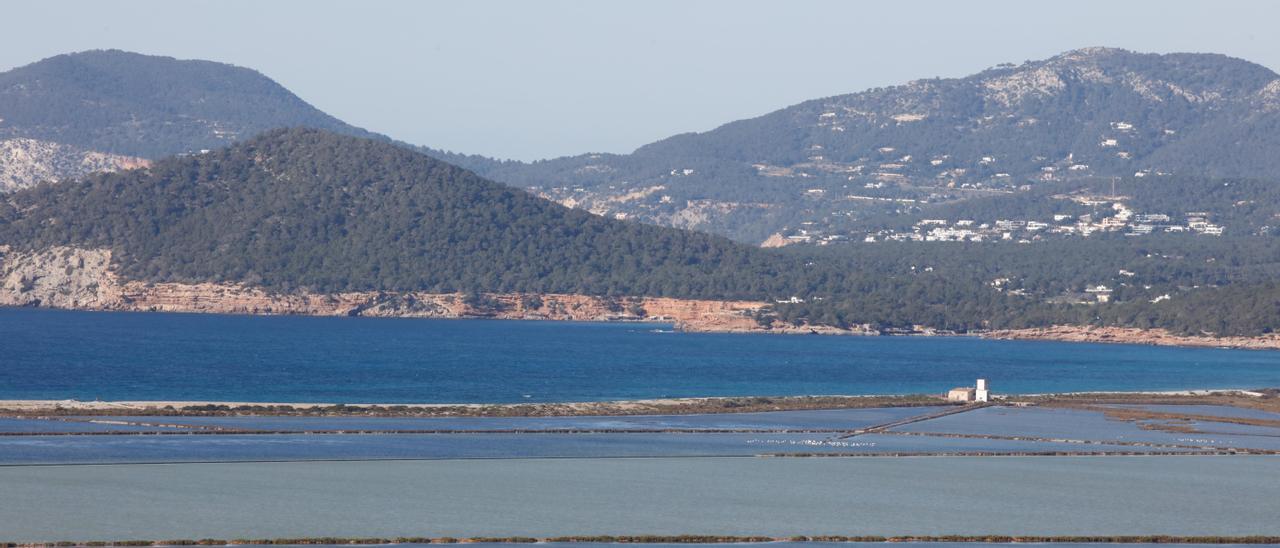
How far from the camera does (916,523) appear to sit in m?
38.1

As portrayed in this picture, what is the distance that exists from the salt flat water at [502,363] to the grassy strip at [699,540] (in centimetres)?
3661

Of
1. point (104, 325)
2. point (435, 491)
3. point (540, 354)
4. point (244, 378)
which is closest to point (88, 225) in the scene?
point (104, 325)

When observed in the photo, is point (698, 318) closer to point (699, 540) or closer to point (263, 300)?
point (263, 300)

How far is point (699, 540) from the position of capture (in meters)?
35.2

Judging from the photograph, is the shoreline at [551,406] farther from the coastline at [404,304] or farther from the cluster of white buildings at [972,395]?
the coastline at [404,304]

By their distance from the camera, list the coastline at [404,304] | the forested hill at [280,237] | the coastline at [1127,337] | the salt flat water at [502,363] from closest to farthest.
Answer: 1. the salt flat water at [502,363]
2. the coastline at [1127,337]
3. the coastline at [404,304]
4. the forested hill at [280,237]

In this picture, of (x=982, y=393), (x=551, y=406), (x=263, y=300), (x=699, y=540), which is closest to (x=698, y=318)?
(x=263, y=300)

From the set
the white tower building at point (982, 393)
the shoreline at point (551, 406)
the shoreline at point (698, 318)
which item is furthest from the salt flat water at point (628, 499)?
the shoreline at point (698, 318)

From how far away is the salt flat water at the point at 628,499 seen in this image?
36.0 metres

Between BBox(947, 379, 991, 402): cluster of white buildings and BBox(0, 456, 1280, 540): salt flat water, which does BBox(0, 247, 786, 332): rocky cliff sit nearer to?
BBox(947, 379, 991, 402): cluster of white buildings

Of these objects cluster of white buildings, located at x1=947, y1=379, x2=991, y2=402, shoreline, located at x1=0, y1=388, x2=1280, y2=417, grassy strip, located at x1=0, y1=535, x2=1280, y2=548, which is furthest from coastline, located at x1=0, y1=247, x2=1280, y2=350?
grassy strip, located at x1=0, y1=535, x2=1280, y2=548

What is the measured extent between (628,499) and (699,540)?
19.0 ft

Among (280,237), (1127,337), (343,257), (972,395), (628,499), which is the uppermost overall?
(280,237)

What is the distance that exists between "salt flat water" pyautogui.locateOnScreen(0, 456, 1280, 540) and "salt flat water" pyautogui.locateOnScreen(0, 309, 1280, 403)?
27362mm
